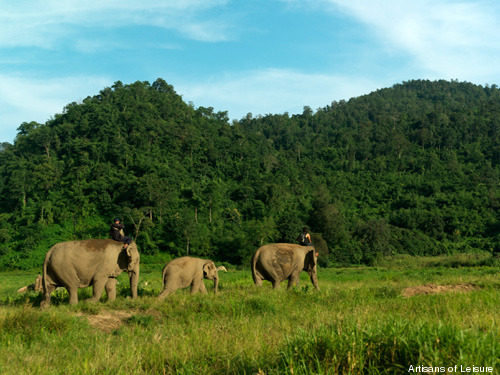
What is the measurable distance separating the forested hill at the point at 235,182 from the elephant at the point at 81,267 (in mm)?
36228

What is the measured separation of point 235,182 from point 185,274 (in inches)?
2523

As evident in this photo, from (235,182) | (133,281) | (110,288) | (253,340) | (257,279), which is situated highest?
(235,182)

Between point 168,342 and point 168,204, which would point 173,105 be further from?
point 168,342

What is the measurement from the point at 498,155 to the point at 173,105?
69.5 metres

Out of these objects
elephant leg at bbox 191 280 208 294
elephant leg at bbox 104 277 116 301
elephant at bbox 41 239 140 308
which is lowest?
elephant leg at bbox 191 280 208 294

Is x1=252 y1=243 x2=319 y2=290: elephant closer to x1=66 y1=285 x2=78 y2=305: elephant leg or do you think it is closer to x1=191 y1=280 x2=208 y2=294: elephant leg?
x1=191 y1=280 x2=208 y2=294: elephant leg

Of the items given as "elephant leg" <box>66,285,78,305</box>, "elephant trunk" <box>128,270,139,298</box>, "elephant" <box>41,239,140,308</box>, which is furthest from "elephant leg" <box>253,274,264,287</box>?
"elephant leg" <box>66,285,78,305</box>

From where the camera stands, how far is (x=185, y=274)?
11.8 m

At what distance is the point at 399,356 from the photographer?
3818mm

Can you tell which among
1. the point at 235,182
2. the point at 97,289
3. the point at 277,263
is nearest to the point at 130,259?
the point at 97,289

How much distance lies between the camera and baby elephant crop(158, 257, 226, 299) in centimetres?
1147

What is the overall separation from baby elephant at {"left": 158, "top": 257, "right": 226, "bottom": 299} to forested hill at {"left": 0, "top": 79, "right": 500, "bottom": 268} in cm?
3362

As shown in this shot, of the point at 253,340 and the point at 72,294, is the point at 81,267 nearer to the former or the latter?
the point at 72,294

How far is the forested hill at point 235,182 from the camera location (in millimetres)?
54969
